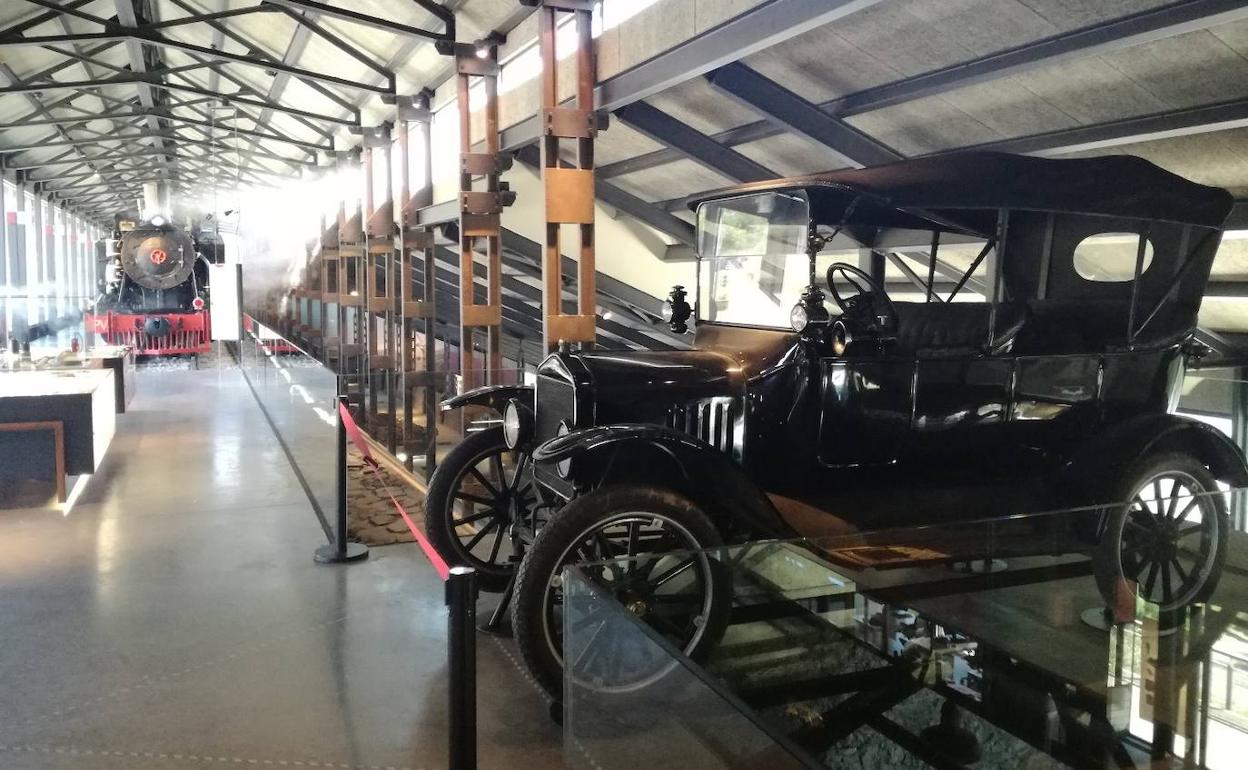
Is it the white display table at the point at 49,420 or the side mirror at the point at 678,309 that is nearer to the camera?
the side mirror at the point at 678,309

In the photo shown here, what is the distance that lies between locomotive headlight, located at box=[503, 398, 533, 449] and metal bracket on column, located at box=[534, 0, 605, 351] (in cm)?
169

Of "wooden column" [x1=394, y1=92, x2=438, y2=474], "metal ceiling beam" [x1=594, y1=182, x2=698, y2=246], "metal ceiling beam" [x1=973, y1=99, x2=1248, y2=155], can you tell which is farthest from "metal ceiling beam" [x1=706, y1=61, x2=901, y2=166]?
"wooden column" [x1=394, y1=92, x2=438, y2=474]

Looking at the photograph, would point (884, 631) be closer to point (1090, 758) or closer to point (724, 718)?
point (1090, 758)

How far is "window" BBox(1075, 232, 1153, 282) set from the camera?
405cm

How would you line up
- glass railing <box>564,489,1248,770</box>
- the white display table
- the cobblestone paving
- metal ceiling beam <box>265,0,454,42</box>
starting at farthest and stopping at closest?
metal ceiling beam <box>265,0,454,42</box> → the white display table → the cobblestone paving → glass railing <box>564,489,1248,770</box>

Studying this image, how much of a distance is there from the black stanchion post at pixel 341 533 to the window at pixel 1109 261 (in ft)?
11.7

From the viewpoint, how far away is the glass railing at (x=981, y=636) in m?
2.83

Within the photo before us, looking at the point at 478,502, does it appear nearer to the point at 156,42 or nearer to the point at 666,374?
the point at 666,374

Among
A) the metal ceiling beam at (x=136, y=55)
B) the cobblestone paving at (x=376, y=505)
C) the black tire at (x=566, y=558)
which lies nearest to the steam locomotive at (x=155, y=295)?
the metal ceiling beam at (x=136, y=55)

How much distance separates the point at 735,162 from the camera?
21.5 ft

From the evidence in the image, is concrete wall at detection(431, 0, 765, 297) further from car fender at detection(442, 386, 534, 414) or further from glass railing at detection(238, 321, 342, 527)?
glass railing at detection(238, 321, 342, 527)

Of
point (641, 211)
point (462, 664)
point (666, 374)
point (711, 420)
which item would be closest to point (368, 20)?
point (641, 211)

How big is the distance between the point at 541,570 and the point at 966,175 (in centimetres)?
224

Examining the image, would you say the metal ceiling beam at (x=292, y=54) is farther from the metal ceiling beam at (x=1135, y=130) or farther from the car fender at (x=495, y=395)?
the metal ceiling beam at (x=1135, y=130)
